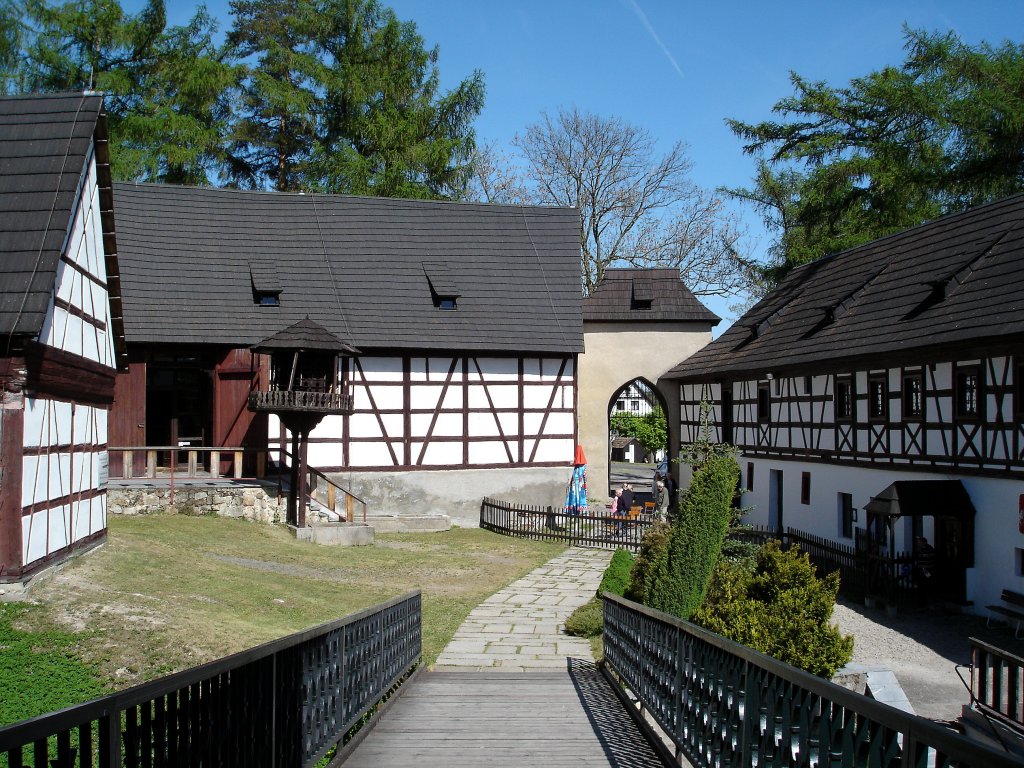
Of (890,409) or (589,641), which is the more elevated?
(890,409)

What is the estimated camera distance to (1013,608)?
56.0 ft

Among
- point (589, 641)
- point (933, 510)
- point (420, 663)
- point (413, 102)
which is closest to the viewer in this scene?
point (420, 663)

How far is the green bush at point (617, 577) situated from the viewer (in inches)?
643

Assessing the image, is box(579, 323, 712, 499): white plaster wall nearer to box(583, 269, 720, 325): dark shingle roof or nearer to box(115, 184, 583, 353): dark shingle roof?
box(583, 269, 720, 325): dark shingle roof

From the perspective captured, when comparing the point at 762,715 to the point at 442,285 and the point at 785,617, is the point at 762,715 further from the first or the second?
the point at 442,285

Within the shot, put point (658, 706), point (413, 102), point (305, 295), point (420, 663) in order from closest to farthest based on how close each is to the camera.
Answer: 1. point (658, 706)
2. point (420, 663)
3. point (305, 295)
4. point (413, 102)

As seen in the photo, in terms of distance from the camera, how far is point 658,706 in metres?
7.93

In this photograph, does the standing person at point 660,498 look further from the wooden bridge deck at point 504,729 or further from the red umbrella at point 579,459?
the wooden bridge deck at point 504,729

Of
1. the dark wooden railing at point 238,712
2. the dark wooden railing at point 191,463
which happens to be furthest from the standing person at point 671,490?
the dark wooden railing at point 238,712

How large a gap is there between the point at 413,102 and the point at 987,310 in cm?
2757

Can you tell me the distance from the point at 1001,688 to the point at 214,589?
33.9ft

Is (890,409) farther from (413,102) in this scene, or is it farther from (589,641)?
(413,102)

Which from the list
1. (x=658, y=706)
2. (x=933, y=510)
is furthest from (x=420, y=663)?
(x=933, y=510)

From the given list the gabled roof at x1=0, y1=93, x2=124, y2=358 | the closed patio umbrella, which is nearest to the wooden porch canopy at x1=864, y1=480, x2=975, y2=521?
the closed patio umbrella
